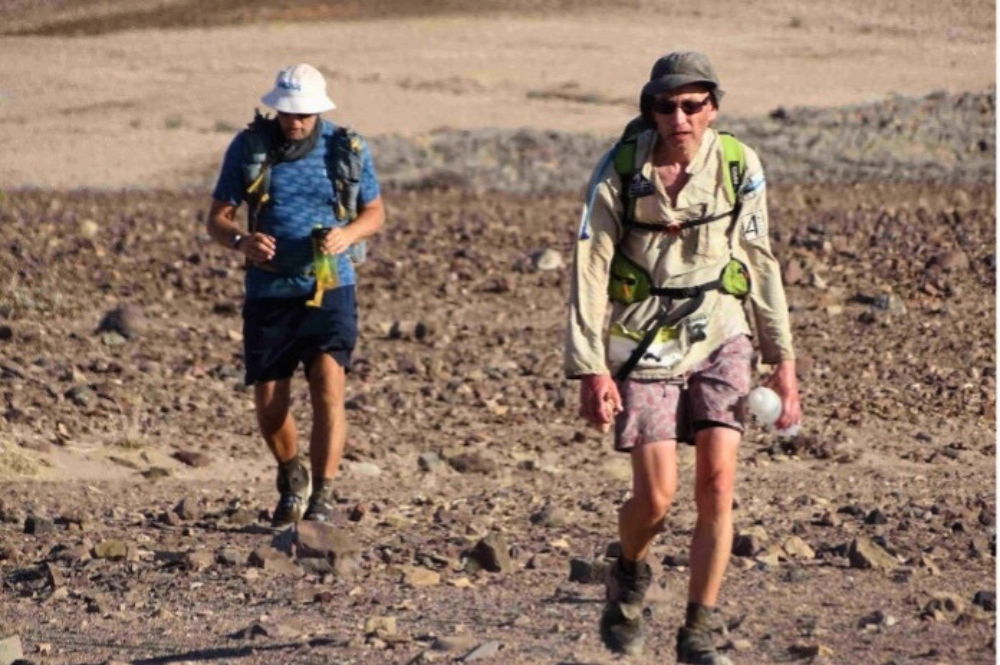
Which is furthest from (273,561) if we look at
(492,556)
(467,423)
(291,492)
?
(467,423)

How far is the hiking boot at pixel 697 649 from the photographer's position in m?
6.84

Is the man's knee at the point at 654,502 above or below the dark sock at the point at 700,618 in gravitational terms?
above

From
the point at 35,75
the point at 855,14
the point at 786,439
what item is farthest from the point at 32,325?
the point at 855,14

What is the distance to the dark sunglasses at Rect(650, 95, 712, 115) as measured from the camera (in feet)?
22.2

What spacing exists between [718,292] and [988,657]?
1.29 metres

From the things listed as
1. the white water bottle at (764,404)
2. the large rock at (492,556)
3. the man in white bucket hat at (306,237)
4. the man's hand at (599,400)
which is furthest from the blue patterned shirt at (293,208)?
the white water bottle at (764,404)

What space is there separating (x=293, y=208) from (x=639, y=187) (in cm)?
249

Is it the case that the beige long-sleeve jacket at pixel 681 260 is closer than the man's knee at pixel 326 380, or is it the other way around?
the beige long-sleeve jacket at pixel 681 260

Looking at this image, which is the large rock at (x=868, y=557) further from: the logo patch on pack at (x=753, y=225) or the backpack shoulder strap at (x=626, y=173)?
the backpack shoulder strap at (x=626, y=173)

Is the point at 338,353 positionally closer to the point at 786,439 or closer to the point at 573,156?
the point at 786,439

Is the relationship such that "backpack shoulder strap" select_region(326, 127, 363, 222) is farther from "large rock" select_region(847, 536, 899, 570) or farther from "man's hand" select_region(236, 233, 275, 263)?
"large rock" select_region(847, 536, 899, 570)

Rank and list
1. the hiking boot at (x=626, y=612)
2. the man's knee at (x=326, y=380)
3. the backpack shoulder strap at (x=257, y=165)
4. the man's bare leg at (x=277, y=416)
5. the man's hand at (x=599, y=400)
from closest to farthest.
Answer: the man's hand at (x=599, y=400) → the hiking boot at (x=626, y=612) → the backpack shoulder strap at (x=257, y=165) → the man's knee at (x=326, y=380) → the man's bare leg at (x=277, y=416)

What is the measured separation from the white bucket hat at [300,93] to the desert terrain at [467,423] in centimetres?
150

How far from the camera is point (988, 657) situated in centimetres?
721
